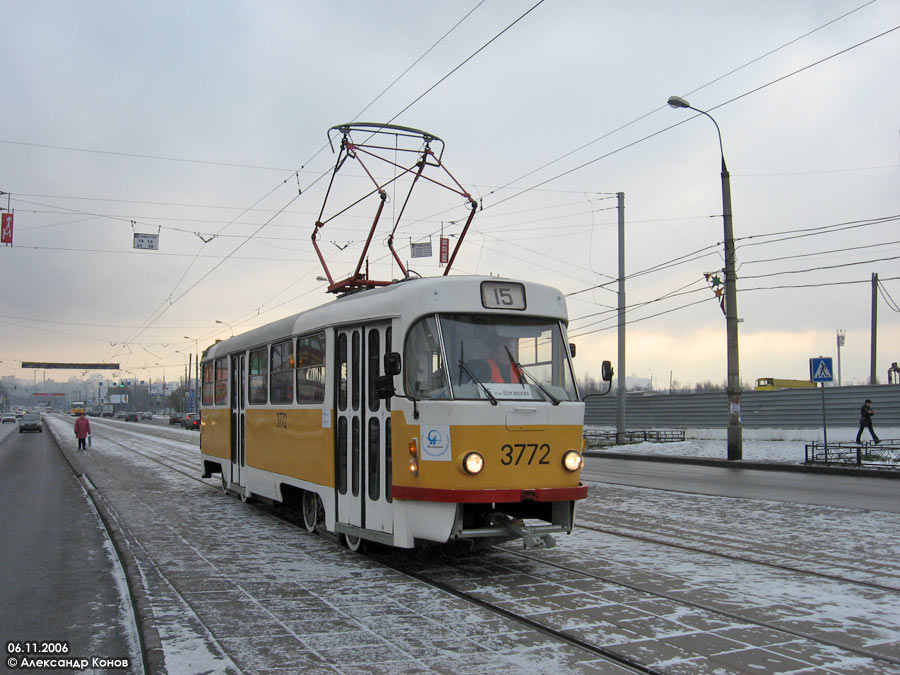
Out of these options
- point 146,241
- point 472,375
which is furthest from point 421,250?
point 472,375

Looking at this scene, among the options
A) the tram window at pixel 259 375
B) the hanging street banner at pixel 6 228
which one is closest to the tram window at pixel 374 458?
the tram window at pixel 259 375

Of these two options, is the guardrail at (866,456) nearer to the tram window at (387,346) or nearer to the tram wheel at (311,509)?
the tram wheel at (311,509)

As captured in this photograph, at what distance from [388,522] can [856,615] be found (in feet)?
13.9

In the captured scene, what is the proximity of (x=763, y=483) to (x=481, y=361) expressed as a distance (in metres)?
12.5

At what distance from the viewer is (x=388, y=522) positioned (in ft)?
26.0

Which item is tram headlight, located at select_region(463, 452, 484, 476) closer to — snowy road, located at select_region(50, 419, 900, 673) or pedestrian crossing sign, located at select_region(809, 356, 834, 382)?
snowy road, located at select_region(50, 419, 900, 673)

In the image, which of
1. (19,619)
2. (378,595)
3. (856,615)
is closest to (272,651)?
(378,595)

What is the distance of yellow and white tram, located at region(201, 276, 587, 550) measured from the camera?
7383 mm

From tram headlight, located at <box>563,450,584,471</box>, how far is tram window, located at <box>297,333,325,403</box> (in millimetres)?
3156

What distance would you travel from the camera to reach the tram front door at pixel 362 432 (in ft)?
26.6

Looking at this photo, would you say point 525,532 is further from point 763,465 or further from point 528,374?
point 763,465

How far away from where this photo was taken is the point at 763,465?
22594 mm

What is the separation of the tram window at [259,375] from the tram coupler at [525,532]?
217 inches

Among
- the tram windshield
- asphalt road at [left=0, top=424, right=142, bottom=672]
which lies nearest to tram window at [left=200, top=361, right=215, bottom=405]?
asphalt road at [left=0, top=424, right=142, bottom=672]
